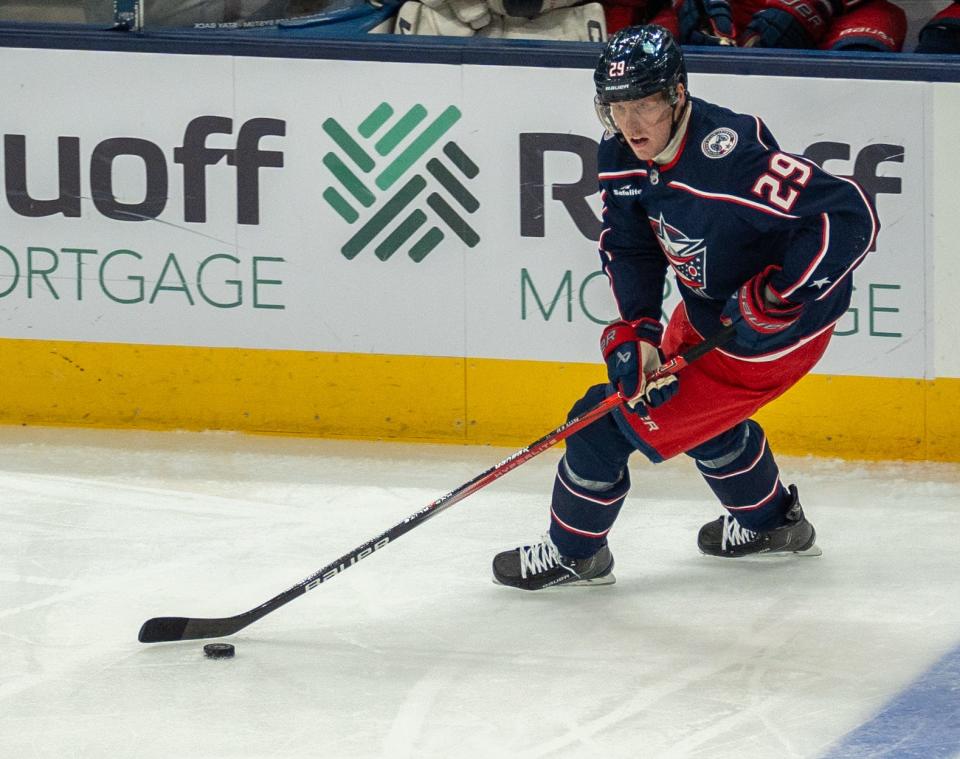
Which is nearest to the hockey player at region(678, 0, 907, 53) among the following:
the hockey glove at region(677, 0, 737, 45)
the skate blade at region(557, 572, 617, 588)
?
the hockey glove at region(677, 0, 737, 45)

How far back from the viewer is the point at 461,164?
13.6 ft

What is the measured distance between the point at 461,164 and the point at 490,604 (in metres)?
1.37

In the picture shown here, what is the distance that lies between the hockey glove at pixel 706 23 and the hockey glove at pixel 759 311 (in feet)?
5.55


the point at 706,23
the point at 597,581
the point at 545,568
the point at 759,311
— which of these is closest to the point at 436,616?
the point at 545,568

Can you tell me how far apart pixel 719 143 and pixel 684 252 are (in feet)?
0.73

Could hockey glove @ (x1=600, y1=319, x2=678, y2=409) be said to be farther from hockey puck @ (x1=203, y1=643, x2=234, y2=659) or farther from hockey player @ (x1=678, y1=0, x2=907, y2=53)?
hockey player @ (x1=678, y1=0, x2=907, y2=53)

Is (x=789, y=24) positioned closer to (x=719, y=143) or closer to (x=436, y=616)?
(x=719, y=143)

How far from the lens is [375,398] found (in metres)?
4.29

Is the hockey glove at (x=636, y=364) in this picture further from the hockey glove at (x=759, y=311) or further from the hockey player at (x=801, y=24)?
the hockey player at (x=801, y=24)

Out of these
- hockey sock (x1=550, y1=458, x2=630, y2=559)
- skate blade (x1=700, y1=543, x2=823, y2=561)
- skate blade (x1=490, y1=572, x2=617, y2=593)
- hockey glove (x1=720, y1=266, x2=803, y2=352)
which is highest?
hockey glove (x1=720, y1=266, x2=803, y2=352)

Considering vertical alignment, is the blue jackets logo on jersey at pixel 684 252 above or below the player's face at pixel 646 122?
below

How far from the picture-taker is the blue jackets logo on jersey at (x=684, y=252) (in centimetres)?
295

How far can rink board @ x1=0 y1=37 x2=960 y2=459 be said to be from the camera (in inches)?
158

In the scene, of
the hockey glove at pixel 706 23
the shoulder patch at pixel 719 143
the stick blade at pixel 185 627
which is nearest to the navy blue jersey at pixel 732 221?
the shoulder patch at pixel 719 143
